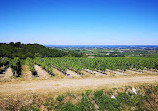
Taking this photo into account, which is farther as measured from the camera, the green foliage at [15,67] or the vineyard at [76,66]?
the vineyard at [76,66]

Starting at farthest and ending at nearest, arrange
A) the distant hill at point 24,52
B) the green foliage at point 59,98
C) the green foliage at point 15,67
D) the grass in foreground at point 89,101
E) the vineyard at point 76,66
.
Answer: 1. the distant hill at point 24,52
2. the vineyard at point 76,66
3. the green foliage at point 15,67
4. the green foliage at point 59,98
5. the grass in foreground at point 89,101

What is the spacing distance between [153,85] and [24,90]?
29.2 m

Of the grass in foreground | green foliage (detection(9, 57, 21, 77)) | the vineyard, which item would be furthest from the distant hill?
the grass in foreground

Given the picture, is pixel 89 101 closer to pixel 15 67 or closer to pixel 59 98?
pixel 59 98

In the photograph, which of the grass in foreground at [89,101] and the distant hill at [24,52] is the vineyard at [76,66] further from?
the distant hill at [24,52]

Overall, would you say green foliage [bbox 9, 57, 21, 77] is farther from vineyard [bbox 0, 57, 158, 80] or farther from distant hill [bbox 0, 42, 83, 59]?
distant hill [bbox 0, 42, 83, 59]

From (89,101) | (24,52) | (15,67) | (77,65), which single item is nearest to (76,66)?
(77,65)

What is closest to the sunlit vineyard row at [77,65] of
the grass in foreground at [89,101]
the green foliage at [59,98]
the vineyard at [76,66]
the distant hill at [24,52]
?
the vineyard at [76,66]

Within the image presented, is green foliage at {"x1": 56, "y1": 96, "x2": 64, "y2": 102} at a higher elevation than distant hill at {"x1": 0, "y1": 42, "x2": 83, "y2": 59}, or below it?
below

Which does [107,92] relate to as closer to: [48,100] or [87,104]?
[87,104]

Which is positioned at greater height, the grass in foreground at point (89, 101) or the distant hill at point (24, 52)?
the distant hill at point (24, 52)

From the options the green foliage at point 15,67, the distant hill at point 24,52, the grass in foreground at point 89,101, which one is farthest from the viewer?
the distant hill at point 24,52

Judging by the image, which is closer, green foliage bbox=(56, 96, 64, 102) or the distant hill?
green foliage bbox=(56, 96, 64, 102)

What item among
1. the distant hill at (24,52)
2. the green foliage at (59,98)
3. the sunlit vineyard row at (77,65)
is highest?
the distant hill at (24,52)
